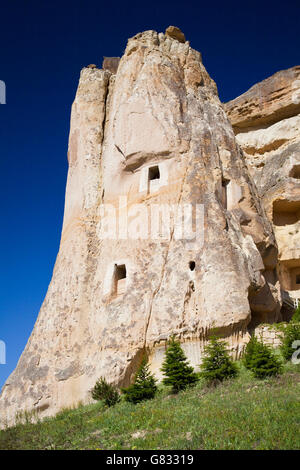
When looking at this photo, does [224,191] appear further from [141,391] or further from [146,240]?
[141,391]

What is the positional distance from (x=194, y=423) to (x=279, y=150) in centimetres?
1964

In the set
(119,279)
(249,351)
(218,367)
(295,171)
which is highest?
(295,171)

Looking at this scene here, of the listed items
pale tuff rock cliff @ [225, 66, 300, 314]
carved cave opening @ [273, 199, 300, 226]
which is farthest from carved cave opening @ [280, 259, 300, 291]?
carved cave opening @ [273, 199, 300, 226]

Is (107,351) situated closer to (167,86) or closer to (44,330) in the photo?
(44,330)

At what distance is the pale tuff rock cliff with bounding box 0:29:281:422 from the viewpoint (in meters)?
12.5

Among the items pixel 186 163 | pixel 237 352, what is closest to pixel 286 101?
pixel 186 163

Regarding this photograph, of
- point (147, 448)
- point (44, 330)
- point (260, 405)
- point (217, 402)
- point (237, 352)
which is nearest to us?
point (147, 448)

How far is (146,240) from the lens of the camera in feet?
46.0

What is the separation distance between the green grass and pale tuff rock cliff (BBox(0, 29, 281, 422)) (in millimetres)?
2227

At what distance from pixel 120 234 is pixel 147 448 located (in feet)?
28.6

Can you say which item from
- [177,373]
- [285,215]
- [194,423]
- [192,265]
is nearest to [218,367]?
[177,373]

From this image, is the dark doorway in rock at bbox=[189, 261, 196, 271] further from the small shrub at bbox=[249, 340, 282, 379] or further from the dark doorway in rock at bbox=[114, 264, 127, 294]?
the small shrub at bbox=[249, 340, 282, 379]

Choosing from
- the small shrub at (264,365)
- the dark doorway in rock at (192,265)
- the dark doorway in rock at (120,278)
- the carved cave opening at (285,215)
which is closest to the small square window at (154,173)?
the dark doorway in rock at (120,278)

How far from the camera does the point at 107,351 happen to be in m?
12.6
